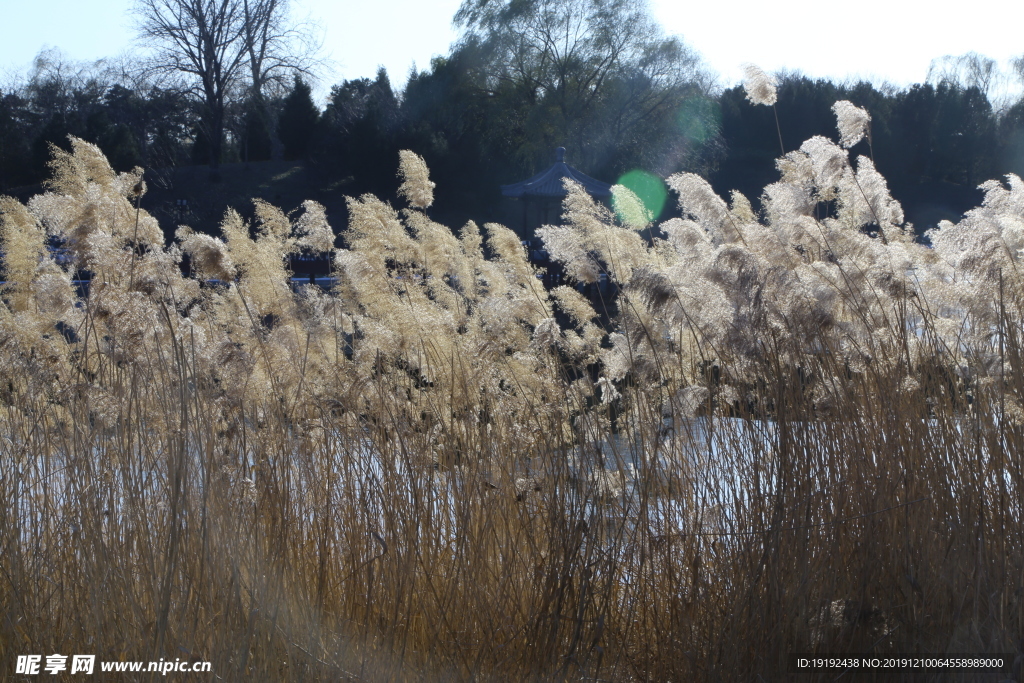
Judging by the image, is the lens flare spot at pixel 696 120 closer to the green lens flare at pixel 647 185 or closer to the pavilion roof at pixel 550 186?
the green lens flare at pixel 647 185

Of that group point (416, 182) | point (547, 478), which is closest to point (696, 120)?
point (416, 182)

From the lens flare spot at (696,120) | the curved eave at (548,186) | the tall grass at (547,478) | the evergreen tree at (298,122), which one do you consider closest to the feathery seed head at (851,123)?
the tall grass at (547,478)

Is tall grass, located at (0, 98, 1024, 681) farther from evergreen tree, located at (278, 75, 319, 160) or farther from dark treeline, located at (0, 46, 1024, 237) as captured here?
evergreen tree, located at (278, 75, 319, 160)

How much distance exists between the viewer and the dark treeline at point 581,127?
23.3 m

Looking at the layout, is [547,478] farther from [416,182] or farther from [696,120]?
[696,120]

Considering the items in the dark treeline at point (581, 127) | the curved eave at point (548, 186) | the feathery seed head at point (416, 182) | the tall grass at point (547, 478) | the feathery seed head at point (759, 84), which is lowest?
the tall grass at point (547, 478)

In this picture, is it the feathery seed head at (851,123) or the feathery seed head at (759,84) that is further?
the feathery seed head at (759,84)

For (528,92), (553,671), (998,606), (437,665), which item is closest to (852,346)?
(998,606)

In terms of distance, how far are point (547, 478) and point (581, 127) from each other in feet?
77.2

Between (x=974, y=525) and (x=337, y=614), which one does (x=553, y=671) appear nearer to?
(x=337, y=614)

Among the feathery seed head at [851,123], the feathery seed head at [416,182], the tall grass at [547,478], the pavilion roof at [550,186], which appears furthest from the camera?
the pavilion roof at [550,186]

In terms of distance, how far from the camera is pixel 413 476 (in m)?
1.99

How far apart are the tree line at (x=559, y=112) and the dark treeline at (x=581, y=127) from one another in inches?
1.9

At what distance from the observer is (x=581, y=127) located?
2447 cm
